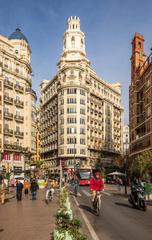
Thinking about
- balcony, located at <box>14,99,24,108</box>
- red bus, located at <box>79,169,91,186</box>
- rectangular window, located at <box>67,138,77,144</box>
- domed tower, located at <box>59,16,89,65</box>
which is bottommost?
red bus, located at <box>79,169,91,186</box>

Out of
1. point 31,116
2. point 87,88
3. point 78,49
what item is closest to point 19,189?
point 31,116

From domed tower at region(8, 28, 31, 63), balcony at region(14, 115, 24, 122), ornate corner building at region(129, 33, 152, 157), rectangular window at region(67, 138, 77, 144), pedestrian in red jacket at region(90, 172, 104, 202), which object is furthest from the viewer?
rectangular window at region(67, 138, 77, 144)

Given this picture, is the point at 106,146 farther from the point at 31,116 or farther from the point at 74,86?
the point at 31,116

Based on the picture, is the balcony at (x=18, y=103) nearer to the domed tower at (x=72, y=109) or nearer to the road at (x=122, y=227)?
the domed tower at (x=72, y=109)

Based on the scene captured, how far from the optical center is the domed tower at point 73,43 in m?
108

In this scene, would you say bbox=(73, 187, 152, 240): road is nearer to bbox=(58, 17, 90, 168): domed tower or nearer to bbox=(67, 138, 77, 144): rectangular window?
bbox=(58, 17, 90, 168): domed tower

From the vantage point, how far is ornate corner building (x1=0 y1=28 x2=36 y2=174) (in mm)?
67875

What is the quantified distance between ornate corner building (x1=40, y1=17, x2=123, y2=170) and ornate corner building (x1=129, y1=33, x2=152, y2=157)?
1932 cm

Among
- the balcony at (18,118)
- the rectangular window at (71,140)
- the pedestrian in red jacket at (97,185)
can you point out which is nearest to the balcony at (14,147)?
the balcony at (18,118)

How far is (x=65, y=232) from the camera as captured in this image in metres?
6.58

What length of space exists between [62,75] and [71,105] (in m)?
10.8

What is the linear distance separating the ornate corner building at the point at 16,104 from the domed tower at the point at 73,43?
30286mm

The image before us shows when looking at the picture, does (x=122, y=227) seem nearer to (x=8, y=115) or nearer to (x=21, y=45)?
(x=8, y=115)

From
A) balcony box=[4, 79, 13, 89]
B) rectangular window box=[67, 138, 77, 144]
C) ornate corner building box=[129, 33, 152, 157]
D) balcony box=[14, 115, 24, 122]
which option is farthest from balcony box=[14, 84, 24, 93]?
rectangular window box=[67, 138, 77, 144]
